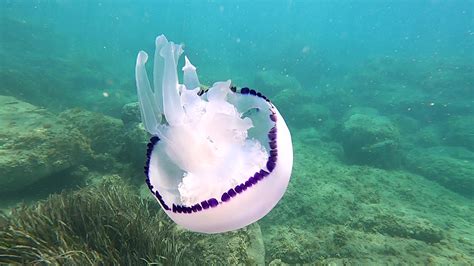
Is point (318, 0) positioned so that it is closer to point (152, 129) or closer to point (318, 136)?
point (318, 136)

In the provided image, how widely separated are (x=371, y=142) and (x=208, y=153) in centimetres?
1224

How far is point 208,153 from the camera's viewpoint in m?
2.53

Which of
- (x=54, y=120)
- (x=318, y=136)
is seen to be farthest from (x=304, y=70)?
(x=54, y=120)

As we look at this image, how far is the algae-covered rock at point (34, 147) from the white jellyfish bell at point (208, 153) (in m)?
4.35

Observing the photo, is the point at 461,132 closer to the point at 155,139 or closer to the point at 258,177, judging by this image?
the point at 258,177

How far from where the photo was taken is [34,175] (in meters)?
5.86

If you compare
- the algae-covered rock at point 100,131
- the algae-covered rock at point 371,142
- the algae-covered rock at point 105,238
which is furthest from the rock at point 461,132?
the algae-covered rock at point 100,131

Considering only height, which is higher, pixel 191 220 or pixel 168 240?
pixel 191 220

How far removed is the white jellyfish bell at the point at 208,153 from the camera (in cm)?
233

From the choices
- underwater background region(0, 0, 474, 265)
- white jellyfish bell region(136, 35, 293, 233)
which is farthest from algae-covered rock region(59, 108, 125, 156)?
white jellyfish bell region(136, 35, 293, 233)

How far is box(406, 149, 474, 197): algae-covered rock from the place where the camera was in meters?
12.0

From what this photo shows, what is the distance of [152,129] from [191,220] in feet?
2.74

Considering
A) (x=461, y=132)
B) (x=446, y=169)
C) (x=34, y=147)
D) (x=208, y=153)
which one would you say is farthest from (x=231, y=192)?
(x=461, y=132)

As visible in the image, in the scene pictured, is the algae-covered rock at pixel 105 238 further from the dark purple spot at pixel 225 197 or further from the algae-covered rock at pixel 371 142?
the algae-covered rock at pixel 371 142
